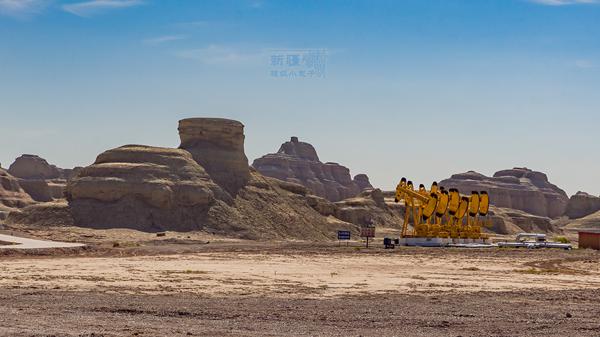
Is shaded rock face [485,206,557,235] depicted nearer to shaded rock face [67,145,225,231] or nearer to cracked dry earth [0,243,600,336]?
shaded rock face [67,145,225,231]

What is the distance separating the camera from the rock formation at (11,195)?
162000 mm

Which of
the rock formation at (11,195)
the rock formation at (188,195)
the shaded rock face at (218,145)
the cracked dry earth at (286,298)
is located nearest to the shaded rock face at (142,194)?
the rock formation at (188,195)

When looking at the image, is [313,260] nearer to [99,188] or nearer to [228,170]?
[99,188]

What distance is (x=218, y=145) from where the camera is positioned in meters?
113

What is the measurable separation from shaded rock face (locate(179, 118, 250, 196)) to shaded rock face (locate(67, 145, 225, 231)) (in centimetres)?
659

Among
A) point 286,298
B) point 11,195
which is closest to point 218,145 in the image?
point 11,195

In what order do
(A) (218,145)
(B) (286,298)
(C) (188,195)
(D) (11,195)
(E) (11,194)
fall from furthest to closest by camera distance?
(E) (11,194)
(D) (11,195)
(A) (218,145)
(C) (188,195)
(B) (286,298)

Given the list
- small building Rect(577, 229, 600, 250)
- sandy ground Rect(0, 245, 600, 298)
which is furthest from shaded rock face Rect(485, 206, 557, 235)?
sandy ground Rect(0, 245, 600, 298)

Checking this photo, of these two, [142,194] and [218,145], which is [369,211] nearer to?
[218,145]

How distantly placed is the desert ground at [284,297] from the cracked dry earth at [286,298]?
36 millimetres

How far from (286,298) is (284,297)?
15.0 inches

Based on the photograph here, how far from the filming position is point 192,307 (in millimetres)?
24484

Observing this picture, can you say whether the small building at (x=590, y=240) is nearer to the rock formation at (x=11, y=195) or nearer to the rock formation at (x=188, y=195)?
the rock formation at (x=188, y=195)

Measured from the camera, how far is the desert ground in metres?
20.5
